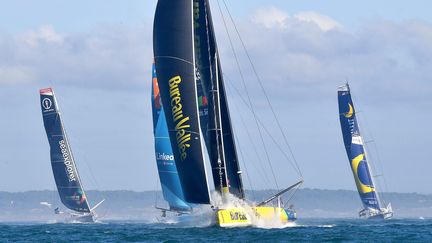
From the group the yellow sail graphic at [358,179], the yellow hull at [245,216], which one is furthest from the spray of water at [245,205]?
the yellow sail graphic at [358,179]

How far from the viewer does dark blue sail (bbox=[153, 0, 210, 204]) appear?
5209 cm

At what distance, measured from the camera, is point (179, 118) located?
172 feet

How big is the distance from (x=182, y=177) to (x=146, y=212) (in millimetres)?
147143

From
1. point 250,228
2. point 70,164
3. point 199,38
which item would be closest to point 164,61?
point 199,38

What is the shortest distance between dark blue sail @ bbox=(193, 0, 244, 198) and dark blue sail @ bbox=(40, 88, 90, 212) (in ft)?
97.8

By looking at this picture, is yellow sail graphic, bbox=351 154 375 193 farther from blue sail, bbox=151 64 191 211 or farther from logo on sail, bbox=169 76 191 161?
logo on sail, bbox=169 76 191 161

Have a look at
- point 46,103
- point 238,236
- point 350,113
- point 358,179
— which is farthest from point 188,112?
point 358,179

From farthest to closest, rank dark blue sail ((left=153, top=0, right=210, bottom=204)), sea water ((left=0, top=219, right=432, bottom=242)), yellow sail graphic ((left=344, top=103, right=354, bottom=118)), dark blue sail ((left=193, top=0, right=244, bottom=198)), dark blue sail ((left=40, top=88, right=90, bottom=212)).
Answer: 1. yellow sail graphic ((left=344, top=103, right=354, bottom=118))
2. dark blue sail ((left=40, top=88, right=90, bottom=212))
3. dark blue sail ((left=193, top=0, right=244, bottom=198))
4. dark blue sail ((left=153, top=0, right=210, bottom=204))
5. sea water ((left=0, top=219, right=432, bottom=242))

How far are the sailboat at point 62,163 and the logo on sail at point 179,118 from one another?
32.7 meters

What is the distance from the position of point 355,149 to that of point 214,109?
39.6m

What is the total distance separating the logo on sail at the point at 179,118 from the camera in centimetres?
5222

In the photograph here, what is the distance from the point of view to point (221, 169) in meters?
54.2

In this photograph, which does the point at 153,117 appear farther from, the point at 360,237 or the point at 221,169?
the point at 360,237

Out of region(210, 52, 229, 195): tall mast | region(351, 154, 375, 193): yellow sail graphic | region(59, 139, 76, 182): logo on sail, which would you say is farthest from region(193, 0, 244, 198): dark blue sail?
region(351, 154, 375, 193): yellow sail graphic
